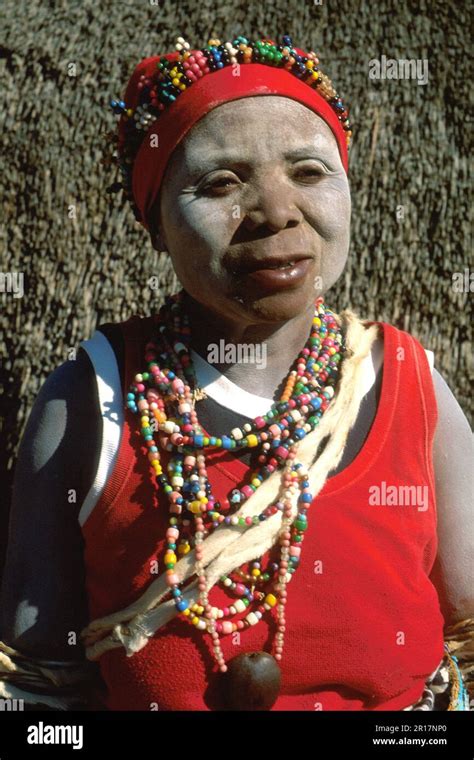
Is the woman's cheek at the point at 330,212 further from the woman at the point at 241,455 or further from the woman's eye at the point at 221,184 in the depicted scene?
the woman's eye at the point at 221,184

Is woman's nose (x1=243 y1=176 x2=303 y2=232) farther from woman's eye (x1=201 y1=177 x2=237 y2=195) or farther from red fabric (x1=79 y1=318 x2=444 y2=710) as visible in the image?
red fabric (x1=79 y1=318 x2=444 y2=710)

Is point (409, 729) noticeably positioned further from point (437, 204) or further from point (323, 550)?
point (437, 204)

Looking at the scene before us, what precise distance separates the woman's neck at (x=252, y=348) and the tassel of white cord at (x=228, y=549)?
0.36ft

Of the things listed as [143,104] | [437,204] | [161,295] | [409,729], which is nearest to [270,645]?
[409,729]

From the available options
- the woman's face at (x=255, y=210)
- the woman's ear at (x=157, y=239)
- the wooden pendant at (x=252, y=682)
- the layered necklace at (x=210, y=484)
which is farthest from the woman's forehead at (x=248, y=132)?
the wooden pendant at (x=252, y=682)

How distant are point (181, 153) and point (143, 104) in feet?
0.41

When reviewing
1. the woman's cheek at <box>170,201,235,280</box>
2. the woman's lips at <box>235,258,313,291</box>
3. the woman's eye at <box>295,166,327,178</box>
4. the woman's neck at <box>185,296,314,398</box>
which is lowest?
the woman's neck at <box>185,296,314,398</box>

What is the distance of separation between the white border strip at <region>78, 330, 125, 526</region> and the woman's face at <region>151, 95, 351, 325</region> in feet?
0.69

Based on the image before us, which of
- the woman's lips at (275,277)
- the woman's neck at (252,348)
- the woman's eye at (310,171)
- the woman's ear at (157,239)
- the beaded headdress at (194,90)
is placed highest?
the beaded headdress at (194,90)

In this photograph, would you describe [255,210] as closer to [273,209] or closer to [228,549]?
[273,209]

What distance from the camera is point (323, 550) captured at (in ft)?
4.78

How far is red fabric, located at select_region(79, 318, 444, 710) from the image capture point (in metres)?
1.44

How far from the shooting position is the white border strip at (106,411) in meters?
1.46

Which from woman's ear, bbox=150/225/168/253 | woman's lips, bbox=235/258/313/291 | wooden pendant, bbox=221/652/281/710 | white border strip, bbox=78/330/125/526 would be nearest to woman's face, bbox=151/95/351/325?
woman's lips, bbox=235/258/313/291
